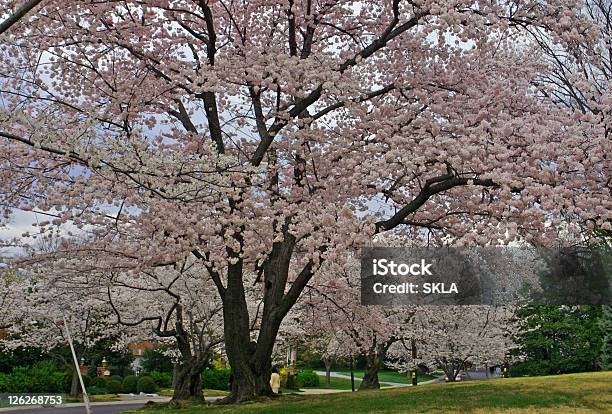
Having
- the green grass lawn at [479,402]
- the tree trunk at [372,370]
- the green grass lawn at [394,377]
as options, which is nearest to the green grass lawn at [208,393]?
the tree trunk at [372,370]

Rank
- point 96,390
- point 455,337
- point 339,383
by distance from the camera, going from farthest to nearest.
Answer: point 339,383
point 96,390
point 455,337

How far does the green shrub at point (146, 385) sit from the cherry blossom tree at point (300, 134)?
71.1 feet

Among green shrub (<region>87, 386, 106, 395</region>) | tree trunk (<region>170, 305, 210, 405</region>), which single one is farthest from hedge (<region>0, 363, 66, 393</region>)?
tree trunk (<region>170, 305, 210, 405</region>)

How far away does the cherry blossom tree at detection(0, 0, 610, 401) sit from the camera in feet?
31.8

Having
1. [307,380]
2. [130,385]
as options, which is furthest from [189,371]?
[307,380]

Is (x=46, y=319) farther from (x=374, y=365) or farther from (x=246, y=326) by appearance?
(x=246, y=326)

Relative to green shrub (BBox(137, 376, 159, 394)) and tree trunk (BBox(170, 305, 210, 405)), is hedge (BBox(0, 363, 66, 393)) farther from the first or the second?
tree trunk (BBox(170, 305, 210, 405))

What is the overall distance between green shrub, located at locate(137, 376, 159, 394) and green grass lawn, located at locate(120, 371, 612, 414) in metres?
20.3

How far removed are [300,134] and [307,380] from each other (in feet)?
103

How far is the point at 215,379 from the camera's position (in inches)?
1368

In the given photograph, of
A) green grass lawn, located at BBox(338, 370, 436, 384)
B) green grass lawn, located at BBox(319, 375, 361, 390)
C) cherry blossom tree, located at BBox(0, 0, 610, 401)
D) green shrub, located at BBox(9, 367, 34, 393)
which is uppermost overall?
cherry blossom tree, located at BBox(0, 0, 610, 401)

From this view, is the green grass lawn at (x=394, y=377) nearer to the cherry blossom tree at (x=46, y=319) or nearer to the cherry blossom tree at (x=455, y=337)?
the cherry blossom tree at (x=455, y=337)

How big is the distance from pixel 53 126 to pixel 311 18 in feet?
20.2

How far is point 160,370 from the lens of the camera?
128 ft
